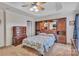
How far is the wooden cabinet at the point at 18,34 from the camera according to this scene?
187 centimetres

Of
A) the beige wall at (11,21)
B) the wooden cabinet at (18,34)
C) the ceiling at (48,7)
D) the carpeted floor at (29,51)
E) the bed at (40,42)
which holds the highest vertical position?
the ceiling at (48,7)

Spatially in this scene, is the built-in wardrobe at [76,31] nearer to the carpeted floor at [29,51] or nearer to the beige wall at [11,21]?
→ the carpeted floor at [29,51]

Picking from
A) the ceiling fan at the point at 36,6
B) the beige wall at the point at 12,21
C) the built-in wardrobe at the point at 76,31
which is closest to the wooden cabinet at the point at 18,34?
the beige wall at the point at 12,21

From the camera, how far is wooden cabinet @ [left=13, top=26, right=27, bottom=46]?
6.12ft

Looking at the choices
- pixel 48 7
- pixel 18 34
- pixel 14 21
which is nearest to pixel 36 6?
pixel 48 7

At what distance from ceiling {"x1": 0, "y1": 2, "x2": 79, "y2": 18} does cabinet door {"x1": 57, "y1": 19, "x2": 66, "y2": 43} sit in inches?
7.7

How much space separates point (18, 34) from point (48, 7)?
73cm

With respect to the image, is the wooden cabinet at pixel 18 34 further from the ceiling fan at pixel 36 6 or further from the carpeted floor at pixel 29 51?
the ceiling fan at pixel 36 6

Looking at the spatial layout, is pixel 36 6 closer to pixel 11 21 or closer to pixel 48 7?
pixel 48 7

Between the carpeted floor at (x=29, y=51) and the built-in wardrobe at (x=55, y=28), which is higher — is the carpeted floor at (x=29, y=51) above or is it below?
below

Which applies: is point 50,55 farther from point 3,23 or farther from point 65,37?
point 3,23

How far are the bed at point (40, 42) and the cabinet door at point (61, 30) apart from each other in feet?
0.36

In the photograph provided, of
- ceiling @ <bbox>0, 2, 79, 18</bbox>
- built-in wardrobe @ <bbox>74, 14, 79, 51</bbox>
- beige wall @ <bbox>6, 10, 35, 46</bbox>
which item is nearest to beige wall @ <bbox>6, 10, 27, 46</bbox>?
beige wall @ <bbox>6, 10, 35, 46</bbox>

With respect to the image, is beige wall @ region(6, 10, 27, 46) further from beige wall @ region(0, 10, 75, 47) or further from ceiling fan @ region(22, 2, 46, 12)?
ceiling fan @ region(22, 2, 46, 12)
